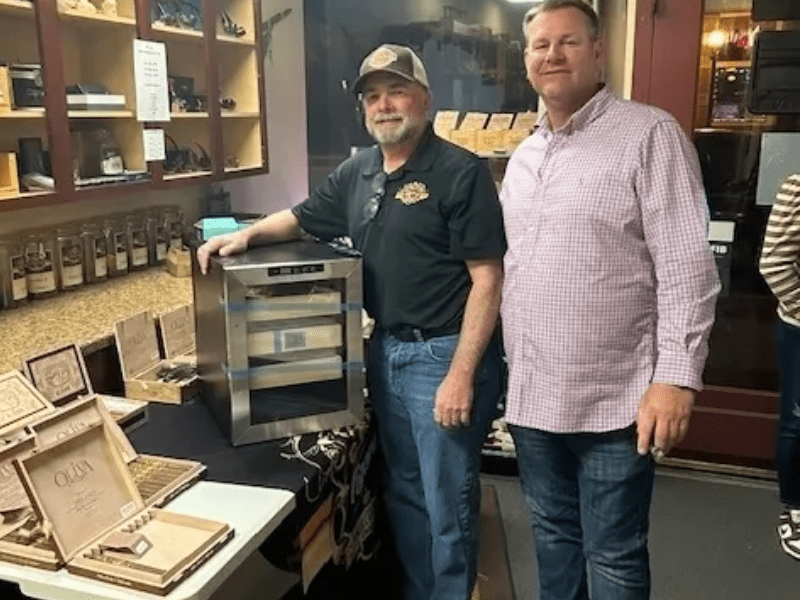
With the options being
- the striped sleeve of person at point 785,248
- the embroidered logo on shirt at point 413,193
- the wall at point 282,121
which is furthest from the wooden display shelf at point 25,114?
the striped sleeve of person at point 785,248

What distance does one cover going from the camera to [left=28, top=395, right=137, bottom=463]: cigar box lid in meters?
1.39

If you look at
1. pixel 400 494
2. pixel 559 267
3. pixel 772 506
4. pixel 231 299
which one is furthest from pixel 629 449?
pixel 772 506

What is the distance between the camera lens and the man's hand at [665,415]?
150 centimetres

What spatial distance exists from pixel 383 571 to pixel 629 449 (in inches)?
33.8

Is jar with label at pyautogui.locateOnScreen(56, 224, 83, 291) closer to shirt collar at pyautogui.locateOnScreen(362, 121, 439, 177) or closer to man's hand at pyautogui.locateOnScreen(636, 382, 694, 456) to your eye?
shirt collar at pyautogui.locateOnScreen(362, 121, 439, 177)

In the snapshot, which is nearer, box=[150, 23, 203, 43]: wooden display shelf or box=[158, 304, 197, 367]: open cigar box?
box=[158, 304, 197, 367]: open cigar box

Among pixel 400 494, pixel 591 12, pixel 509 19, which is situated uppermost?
pixel 509 19

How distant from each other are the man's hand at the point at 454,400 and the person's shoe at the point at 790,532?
1511mm

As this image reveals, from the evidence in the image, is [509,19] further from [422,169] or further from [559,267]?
[559,267]

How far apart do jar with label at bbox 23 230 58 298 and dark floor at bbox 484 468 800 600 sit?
162 cm

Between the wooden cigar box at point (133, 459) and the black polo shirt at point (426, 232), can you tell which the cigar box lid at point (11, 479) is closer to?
the wooden cigar box at point (133, 459)

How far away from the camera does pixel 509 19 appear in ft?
11.3

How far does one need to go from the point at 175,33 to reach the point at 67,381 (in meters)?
1.40

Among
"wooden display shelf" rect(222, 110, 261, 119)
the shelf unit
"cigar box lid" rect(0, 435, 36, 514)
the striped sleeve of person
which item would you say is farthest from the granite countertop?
the striped sleeve of person
